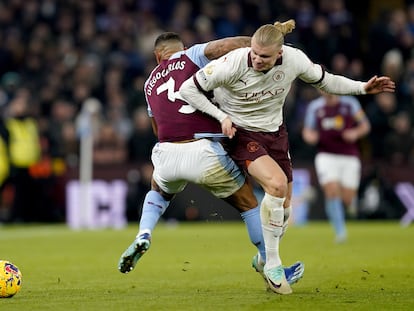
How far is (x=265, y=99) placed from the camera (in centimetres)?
952

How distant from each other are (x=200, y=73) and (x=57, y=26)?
1603 cm

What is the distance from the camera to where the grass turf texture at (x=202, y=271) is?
861 centimetres

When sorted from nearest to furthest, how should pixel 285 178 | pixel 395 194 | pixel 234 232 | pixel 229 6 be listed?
pixel 285 178 < pixel 234 232 < pixel 395 194 < pixel 229 6

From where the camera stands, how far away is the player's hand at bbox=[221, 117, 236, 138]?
9.09 meters

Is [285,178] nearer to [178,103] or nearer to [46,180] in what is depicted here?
[178,103]

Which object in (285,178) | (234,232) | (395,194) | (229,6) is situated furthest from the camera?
(229,6)

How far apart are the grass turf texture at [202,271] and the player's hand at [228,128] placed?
1.31 m

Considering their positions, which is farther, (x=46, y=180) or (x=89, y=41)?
(x=89, y=41)

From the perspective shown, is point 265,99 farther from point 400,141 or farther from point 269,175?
point 400,141

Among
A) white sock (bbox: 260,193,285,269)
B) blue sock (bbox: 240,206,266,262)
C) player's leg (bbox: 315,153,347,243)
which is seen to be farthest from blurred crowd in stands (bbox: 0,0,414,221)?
white sock (bbox: 260,193,285,269)

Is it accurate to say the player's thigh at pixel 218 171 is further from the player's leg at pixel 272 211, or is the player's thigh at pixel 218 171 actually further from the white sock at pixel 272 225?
the white sock at pixel 272 225

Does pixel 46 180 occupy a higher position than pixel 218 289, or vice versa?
pixel 218 289

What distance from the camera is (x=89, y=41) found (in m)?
24.3

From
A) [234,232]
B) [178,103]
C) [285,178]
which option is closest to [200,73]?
[178,103]
